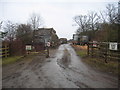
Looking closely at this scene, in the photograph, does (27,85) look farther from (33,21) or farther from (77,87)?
(33,21)

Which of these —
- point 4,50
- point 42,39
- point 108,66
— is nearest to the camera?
point 108,66

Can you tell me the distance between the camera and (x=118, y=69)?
7.08 m

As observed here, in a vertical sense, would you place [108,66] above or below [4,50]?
below

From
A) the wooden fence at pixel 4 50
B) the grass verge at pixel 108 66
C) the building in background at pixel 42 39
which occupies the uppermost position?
the building in background at pixel 42 39

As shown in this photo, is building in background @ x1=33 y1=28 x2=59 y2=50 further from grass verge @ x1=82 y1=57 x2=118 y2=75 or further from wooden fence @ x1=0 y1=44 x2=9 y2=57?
grass verge @ x1=82 y1=57 x2=118 y2=75

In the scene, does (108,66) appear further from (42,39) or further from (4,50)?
(42,39)

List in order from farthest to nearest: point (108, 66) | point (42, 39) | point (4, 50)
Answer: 1. point (42, 39)
2. point (4, 50)
3. point (108, 66)

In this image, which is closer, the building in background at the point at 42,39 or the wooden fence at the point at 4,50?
the wooden fence at the point at 4,50

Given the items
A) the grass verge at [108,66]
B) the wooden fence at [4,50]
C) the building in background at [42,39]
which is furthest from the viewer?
the building in background at [42,39]

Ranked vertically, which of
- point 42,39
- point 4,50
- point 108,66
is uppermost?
point 42,39

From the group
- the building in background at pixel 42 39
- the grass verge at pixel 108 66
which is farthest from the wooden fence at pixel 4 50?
the grass verge at pixel 108 66

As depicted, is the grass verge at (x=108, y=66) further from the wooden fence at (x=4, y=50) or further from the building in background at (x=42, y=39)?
the building in background at (x=42, y=39)

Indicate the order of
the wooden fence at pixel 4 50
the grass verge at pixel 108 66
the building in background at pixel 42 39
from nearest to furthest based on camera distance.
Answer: the grass verge at pixel 108 66 < the wooden fence at pixel 4 50 < the building in background at pixel 42 39

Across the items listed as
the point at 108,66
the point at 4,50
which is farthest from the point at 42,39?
the point at 108,66
